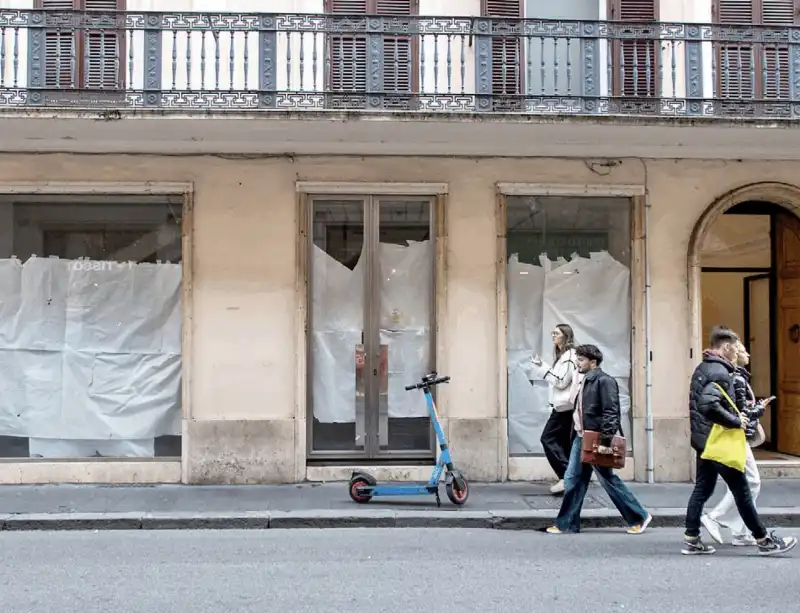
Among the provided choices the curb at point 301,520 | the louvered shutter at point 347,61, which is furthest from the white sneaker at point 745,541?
the louvered shutter at point 347,61

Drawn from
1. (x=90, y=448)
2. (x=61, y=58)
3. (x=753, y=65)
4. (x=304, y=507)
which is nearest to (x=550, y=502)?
(x=304, y=507)

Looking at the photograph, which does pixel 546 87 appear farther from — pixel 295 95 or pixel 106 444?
pixel 106 444

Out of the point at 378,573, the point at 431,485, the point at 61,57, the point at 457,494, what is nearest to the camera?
the point at 378,573

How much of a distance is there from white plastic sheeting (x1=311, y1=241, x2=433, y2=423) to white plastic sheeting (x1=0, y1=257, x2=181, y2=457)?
1.69 m

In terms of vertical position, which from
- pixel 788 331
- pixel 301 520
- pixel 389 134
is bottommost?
pixel 301 520

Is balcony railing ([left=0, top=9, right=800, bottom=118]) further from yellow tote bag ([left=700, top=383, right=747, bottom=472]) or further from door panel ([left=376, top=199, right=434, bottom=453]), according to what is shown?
yellow tote bag ([left=700, top=383, right=747, bottom=472])

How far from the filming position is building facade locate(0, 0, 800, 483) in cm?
925

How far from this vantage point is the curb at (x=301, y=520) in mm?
7695

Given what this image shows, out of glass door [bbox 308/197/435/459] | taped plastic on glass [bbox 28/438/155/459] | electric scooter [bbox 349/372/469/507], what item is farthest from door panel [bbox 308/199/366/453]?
taped plastic on glass [bbox 28/438/155/459]

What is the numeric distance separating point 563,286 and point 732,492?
4032 millimetres

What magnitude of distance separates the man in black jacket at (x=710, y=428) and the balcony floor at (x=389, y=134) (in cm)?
328

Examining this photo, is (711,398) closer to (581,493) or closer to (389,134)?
(581,493)

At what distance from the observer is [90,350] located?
382 inches

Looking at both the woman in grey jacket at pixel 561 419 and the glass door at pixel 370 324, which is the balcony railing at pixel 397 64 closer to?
the glass door at pixel 370 324
